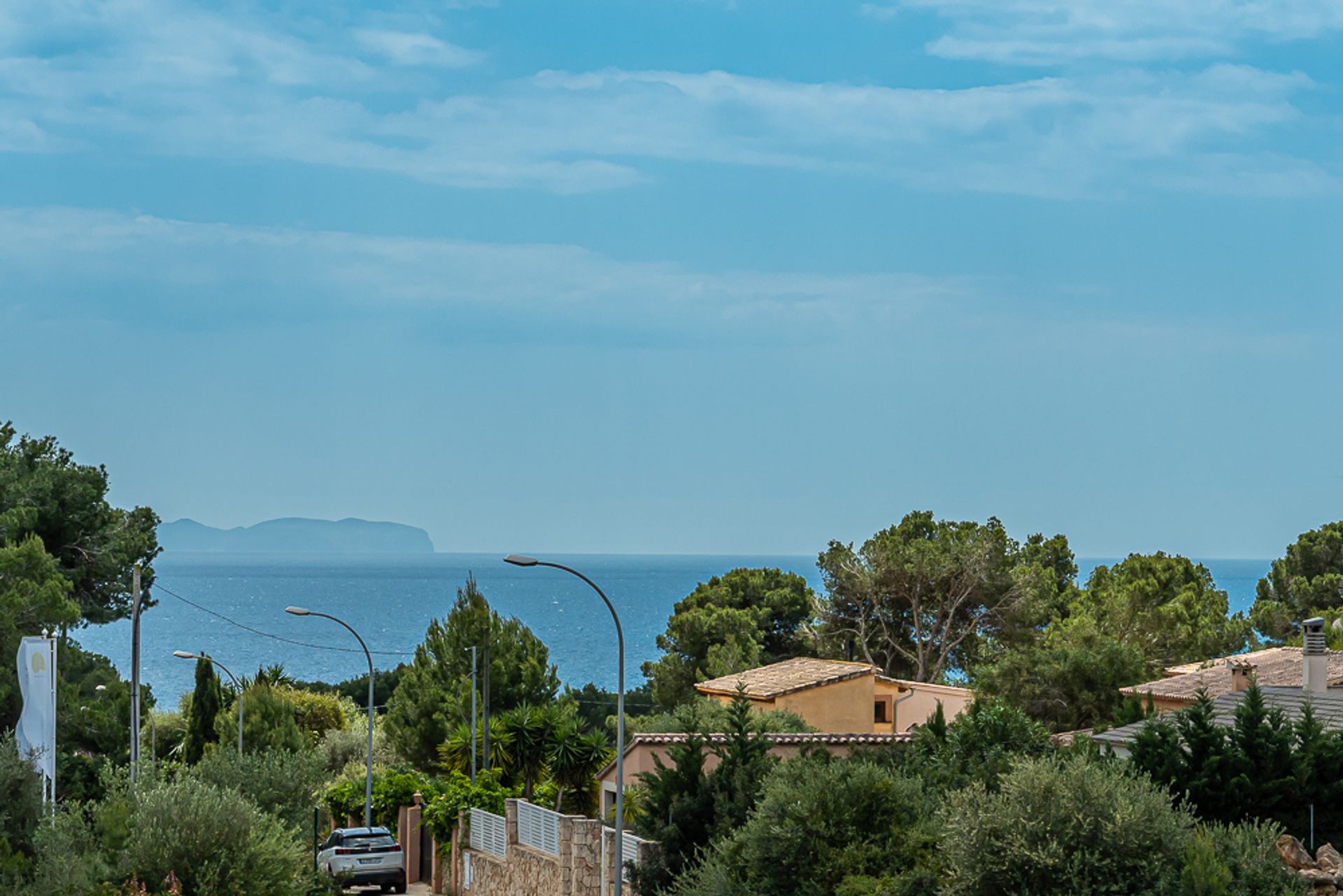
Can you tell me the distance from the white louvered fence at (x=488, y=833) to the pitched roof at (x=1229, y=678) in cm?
1531

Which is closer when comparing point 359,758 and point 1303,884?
point 1303,884

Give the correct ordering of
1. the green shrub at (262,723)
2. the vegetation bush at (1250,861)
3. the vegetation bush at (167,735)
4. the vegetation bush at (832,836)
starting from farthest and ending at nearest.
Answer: the vegetation bush at (167,735) → the green shrub at (262,723) → the vegetation bush at (832,836) → the vegetation bush at (1250,861)

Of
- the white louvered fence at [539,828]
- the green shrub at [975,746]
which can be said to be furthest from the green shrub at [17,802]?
the green shrub at [975,746]

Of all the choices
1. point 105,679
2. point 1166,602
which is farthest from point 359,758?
point 1166,602

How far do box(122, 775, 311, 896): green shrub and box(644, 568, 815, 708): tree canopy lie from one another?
5118 cm

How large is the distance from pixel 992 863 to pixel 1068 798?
1376mm

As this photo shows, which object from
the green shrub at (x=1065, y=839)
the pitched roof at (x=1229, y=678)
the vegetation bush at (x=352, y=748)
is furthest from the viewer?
the vegetation bush at (x=352, y=748)

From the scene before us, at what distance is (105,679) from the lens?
5631 cm

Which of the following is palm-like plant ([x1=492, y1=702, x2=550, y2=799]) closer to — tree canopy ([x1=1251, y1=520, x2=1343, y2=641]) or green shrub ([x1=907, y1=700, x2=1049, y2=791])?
green shrub ([x1=907, y1=700, x2=1049, y2=791])

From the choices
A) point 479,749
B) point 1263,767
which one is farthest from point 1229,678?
point 479,749

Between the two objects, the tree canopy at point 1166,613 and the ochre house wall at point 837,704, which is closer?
the ochre house wall at point 837,704

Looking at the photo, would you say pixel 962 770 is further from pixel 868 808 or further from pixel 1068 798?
pixel 1068 798

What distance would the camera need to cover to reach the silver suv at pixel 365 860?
3828 cm

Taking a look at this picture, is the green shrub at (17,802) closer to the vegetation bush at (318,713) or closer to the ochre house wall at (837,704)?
the ochre house wall at (837,704)
